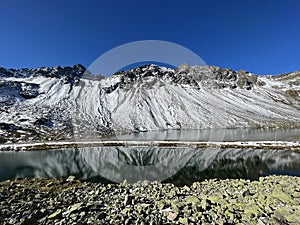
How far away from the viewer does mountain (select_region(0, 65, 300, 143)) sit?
113831 millimetres

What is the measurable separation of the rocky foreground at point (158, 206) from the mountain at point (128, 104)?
3073 inches

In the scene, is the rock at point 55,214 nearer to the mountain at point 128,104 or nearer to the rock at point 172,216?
the rock at point 172,216

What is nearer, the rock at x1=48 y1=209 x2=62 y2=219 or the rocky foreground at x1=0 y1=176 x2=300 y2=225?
the rocky foreground at x1=0 y1=176 x2=300 y2=225

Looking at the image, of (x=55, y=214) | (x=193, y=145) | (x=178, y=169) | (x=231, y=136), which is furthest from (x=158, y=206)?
(x=231, y=136)

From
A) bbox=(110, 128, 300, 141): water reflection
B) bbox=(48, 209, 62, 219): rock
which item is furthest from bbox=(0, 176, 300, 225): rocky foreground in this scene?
bbox=(110, 128, 300, 141): water reflection

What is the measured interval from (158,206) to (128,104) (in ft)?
446

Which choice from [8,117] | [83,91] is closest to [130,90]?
[83,91]

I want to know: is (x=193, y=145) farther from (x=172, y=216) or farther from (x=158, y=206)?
(x=172, y=216)

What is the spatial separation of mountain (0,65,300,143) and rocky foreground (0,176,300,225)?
7805cm

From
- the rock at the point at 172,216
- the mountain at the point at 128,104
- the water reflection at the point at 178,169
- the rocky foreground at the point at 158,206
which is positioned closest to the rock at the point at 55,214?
the rocky foreground at the point at 158,206

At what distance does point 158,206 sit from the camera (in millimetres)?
15469

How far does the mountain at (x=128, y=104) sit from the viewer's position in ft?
373

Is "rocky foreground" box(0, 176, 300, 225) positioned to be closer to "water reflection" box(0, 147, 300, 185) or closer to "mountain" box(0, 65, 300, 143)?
"water reflection" box(0, 147, 300, 185)

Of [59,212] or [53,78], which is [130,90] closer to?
[53,78]
